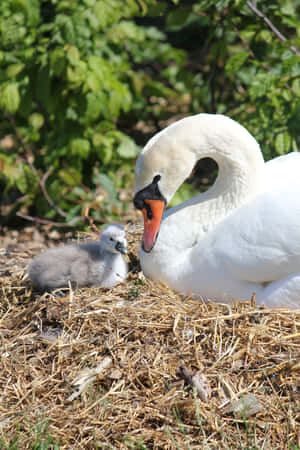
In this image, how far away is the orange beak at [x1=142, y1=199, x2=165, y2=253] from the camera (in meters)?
3.72

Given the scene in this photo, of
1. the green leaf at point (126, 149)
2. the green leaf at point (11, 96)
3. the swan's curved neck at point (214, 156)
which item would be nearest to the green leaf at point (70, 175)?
the green leaf at point (126, 149)

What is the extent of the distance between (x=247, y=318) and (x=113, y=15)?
135 inches

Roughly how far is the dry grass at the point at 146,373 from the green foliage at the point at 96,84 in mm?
2296

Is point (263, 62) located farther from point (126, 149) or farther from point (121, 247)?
point (121, 247)

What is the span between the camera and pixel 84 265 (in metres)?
3.91

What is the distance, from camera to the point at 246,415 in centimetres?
290

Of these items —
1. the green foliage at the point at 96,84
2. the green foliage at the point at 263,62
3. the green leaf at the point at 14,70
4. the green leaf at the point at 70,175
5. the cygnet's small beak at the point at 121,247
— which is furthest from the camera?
the green leaf at the point at 70,175

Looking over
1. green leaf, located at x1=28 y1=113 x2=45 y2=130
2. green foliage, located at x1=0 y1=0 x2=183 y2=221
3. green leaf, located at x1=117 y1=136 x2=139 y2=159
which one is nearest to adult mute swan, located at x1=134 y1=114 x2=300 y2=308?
green foliage, located at x1=0 y1=0 x2=183 y2=221

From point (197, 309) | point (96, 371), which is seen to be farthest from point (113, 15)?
point (96, 371)

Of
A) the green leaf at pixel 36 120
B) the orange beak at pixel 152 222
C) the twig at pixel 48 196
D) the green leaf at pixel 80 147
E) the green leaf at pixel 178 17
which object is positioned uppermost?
the green leaf at pixel 178 17

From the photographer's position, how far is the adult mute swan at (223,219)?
11.0 feet

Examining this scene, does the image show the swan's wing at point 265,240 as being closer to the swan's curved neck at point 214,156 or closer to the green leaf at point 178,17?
the swan's curved neck at point 214,156

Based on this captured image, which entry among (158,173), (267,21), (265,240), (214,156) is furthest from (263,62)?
(265,240)

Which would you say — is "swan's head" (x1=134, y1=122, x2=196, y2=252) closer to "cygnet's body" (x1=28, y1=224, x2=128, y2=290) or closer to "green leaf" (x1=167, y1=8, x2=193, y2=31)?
"cygnet's body" (x1=28, y1=224, x2=128, y2=290)
